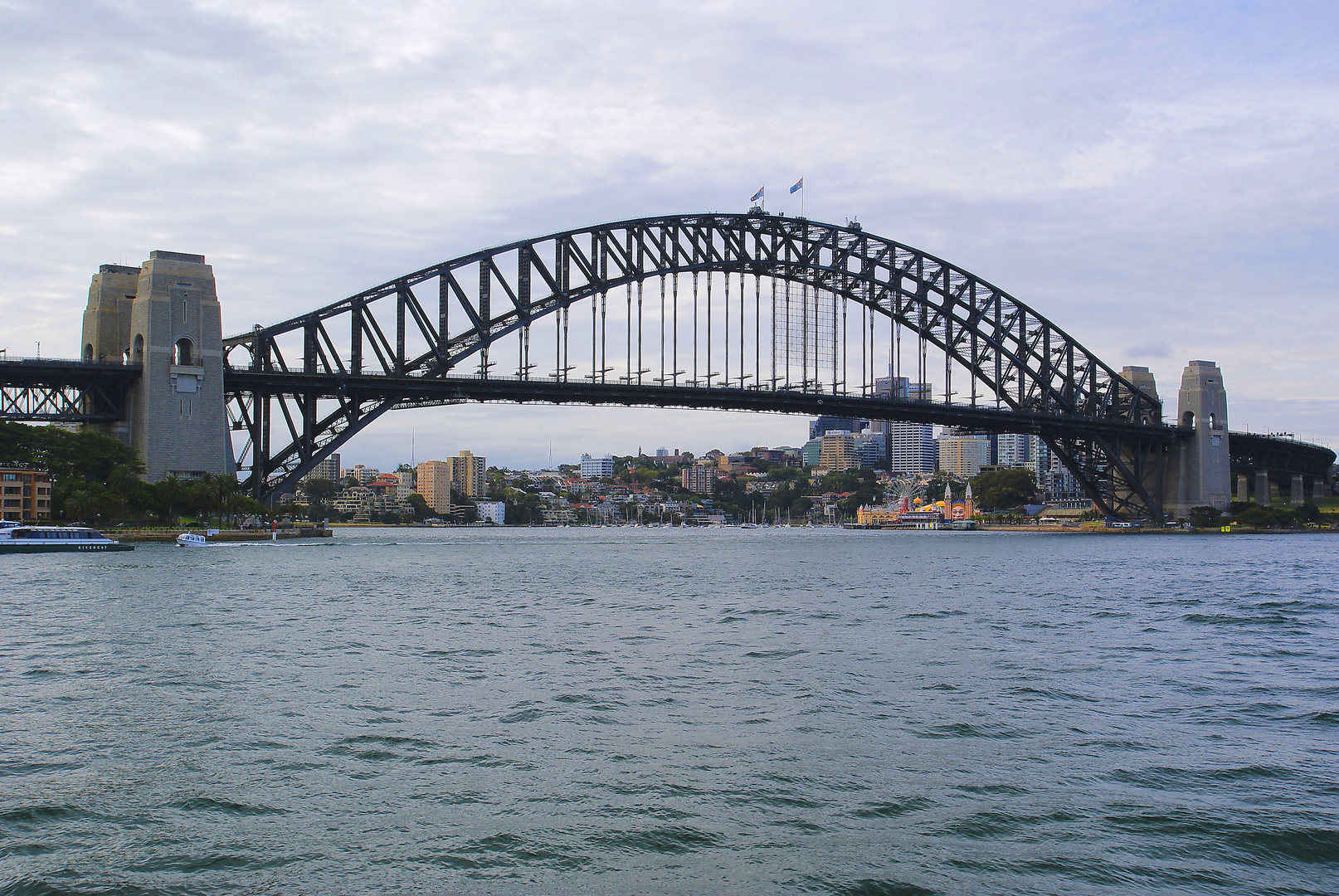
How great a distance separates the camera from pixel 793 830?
10383 millimetres

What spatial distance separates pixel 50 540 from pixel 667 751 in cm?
5063

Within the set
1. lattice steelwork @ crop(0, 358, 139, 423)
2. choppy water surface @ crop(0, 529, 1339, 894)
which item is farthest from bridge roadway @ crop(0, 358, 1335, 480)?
choppy water surface @ crop(0, 529, 1339, 894)

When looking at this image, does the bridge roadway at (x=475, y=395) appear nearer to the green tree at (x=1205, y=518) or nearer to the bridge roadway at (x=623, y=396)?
the bridge roadway at (x=623, y=396)

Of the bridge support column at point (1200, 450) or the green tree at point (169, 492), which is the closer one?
the green tree at point (169, 492)

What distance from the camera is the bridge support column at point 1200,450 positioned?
4075 inches

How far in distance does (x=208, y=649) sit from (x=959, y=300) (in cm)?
8194

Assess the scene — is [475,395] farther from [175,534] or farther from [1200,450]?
[1200,450]

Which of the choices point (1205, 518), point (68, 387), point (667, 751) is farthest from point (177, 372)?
point (1205, 518)

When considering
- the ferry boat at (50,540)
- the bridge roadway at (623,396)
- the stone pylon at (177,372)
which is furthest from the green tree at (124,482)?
the bridge roadway at (623,396)

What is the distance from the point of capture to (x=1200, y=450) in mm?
103188

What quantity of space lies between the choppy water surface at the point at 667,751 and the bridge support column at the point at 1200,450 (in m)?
82.4

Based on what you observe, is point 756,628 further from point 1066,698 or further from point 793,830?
point 793,830

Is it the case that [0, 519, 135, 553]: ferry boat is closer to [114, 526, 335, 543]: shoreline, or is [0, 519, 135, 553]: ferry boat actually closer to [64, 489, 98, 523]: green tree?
[64, 489, 98, 523]: green tree

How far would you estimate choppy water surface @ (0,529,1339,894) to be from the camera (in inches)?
377
